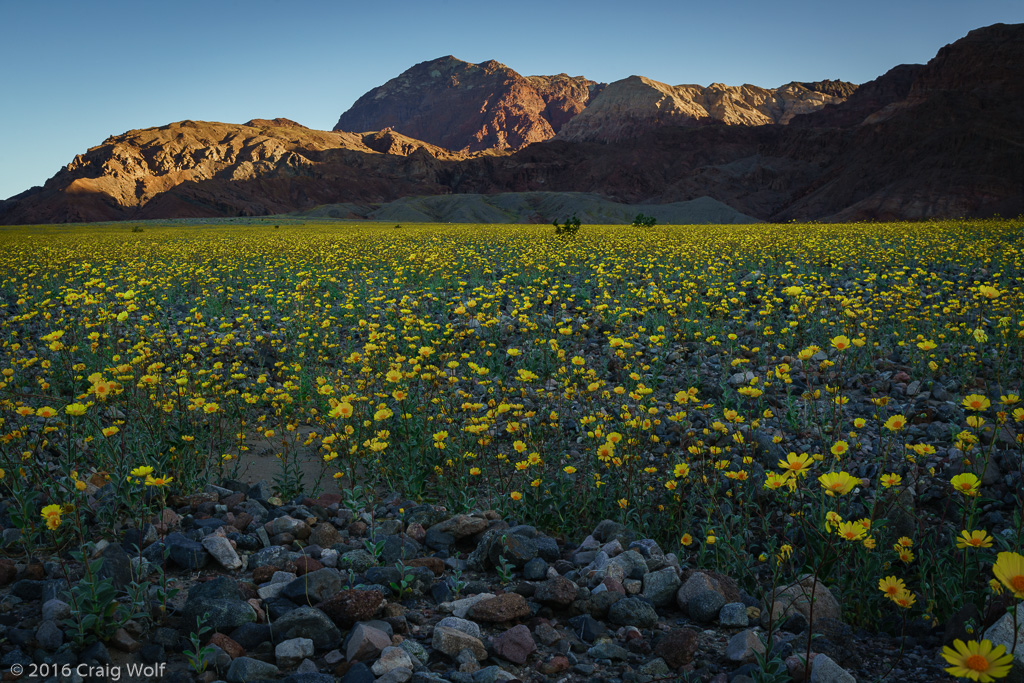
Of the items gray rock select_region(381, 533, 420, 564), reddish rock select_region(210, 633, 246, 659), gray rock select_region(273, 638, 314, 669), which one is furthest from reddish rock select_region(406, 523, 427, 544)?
reddish rock select_region(210, 633, 246, 659)

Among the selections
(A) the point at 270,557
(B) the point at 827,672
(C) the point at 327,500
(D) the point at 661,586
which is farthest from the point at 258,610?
(B) the point at 827,672

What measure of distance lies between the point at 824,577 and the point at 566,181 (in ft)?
486

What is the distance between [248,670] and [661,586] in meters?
2.21

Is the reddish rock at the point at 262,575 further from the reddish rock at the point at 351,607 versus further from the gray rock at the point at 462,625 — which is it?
the gray rock at the point at 462,625

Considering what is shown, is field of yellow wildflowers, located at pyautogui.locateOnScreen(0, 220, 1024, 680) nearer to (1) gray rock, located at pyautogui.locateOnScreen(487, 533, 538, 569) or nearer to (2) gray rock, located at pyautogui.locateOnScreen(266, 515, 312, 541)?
(1) gray rock, located at pyautogui.locateOnScreen(487, 533, 538, 569)

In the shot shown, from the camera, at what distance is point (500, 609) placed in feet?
9.68

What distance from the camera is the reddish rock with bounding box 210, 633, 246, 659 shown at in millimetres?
2557

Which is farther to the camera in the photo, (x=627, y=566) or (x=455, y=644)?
(x=627, y=566)

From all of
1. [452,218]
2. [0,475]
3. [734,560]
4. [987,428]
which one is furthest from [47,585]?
[452,218]

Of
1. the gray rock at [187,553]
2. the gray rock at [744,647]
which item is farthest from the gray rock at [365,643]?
the gray rock at [744,647]

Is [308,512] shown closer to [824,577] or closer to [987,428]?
[824,577]

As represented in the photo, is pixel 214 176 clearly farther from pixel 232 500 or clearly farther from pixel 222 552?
pixel 222 552

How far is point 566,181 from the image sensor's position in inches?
5699

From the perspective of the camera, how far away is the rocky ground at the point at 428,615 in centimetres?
254
